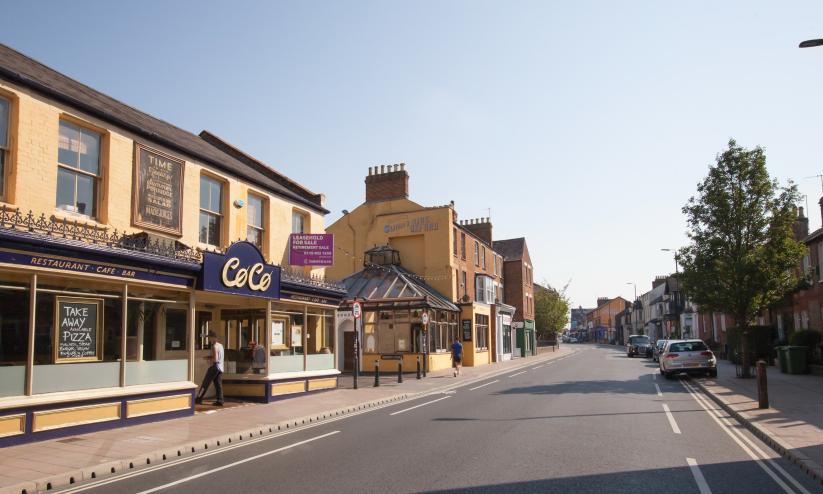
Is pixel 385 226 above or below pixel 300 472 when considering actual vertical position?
above

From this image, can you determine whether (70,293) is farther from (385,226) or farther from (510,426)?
(385,226)

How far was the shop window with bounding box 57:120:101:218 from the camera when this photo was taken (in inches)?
506

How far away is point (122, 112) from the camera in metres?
15.8

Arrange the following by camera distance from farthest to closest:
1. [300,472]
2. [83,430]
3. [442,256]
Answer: [442,256]
[83,430]
[300,472]

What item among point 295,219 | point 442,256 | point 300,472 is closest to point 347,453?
point 300,472

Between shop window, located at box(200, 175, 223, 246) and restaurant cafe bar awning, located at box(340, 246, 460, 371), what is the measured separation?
13.8 meters

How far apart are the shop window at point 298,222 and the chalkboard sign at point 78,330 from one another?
8997mm

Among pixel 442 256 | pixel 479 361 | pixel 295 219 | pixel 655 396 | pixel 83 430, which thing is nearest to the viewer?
pixel 83 430

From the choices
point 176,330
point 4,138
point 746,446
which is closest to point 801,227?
point 746,446

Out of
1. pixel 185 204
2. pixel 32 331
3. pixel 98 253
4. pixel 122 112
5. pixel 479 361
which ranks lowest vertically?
pixel 479 361

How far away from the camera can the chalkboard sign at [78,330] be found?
12188mm

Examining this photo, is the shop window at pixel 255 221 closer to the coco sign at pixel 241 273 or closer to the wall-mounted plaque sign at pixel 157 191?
the coco sign at pixel 241 273

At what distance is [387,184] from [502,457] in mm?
32049

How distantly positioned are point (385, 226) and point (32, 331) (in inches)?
1123
